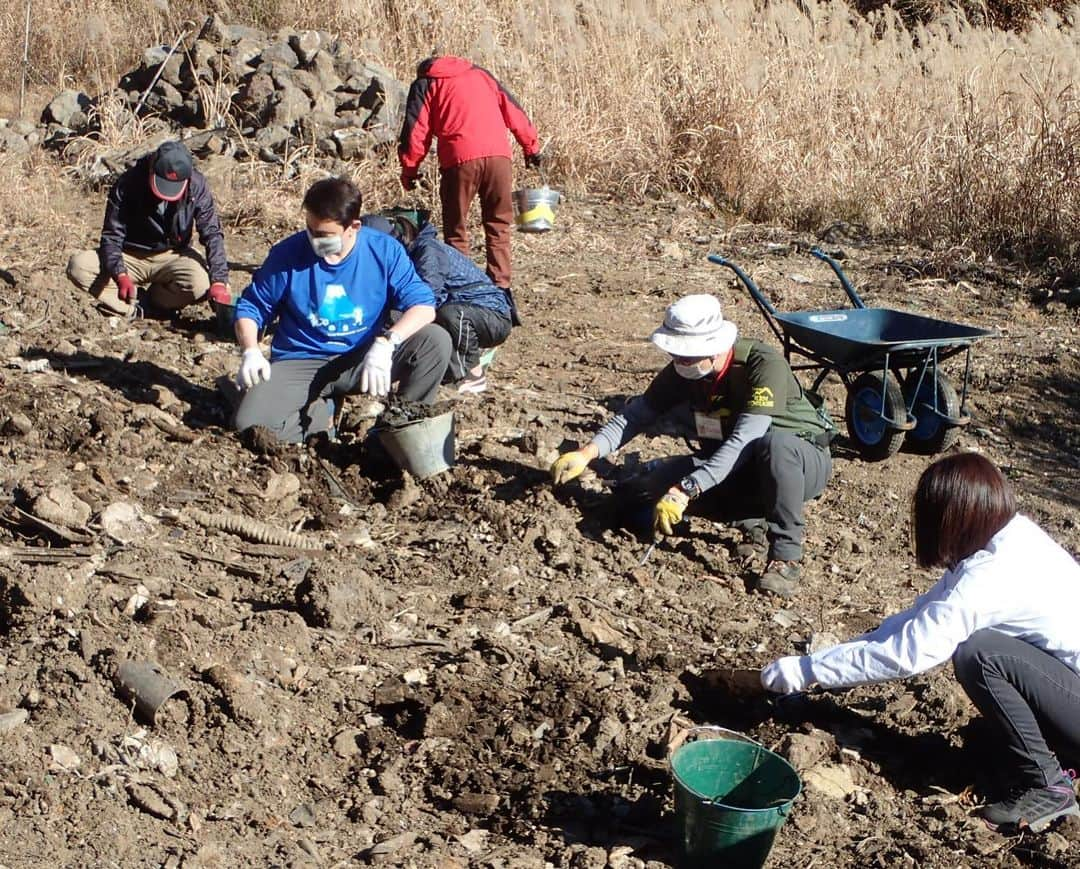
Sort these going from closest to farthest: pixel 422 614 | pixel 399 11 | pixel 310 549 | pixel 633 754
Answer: pixel 633 754 → pixel 422 614 → pixel 310 549 → pixel 399 11

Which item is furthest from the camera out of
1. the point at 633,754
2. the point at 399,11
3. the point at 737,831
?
the point at 399,11

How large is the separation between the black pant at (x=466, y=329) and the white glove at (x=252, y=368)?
0.92 metres

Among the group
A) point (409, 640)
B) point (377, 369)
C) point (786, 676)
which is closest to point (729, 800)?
point (786, 676)

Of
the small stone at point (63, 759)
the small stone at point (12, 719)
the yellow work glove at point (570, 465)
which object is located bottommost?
the small stone at point (63, 759)

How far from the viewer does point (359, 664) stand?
4.04m

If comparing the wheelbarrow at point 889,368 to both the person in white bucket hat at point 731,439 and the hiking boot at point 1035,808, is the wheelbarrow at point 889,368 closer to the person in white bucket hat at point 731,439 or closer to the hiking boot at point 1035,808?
the person in white bucket hat at point 731,439

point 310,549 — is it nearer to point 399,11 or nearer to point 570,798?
point 570,798

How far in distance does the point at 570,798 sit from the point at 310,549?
1.77m

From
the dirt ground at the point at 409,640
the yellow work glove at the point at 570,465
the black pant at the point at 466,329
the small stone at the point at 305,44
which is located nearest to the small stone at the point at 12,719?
the dirt ground at the point at 409,640

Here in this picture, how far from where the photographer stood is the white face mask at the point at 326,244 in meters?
5.34

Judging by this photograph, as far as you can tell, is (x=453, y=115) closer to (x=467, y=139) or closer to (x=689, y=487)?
(x=467, y=139)

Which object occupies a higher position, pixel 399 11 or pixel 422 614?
pixel 399 11

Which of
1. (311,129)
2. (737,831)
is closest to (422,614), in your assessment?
(737,831)

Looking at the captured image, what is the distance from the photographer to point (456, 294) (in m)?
6.17
